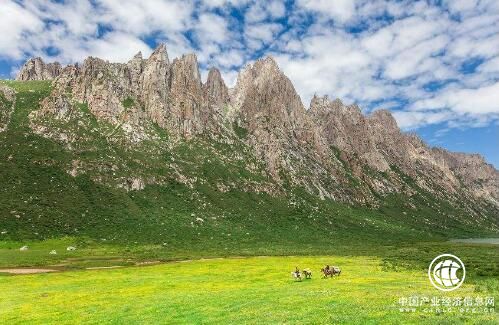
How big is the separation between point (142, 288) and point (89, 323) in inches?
888

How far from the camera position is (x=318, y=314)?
31.8m

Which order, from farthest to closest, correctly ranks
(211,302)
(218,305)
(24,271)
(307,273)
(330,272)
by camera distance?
(24,271)
(330,272)
(307,273)
(211,302)
(218,305)

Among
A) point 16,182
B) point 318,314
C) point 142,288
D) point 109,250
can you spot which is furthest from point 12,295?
point 16,182

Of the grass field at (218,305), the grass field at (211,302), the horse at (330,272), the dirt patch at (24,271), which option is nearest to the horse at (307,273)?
the horse at (330,272)

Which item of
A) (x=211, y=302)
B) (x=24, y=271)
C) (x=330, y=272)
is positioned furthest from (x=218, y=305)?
(x=24, y=271)

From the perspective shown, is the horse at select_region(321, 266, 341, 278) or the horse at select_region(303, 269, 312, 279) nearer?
the horse at select_region(303, 269, 312, 279)

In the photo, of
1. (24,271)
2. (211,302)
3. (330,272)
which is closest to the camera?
(211,302)

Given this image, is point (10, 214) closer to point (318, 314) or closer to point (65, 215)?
point (65, 215)

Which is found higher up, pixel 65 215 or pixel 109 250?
pixel 65 215

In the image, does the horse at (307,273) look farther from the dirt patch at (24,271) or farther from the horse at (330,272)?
the dirt patch at (24,271)

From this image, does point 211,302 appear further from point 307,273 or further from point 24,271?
point 24,271

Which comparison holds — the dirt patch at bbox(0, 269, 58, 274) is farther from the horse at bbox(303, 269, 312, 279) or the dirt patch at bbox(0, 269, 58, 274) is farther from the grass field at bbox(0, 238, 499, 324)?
the horse at bbox(303, 269, 312, 279)

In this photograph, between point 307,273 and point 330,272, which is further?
point 330,272

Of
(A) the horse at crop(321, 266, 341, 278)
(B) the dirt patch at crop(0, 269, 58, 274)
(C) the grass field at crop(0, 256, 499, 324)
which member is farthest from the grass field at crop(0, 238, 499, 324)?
(B) the dirt patch at crop(0, 269, 58, 274)
